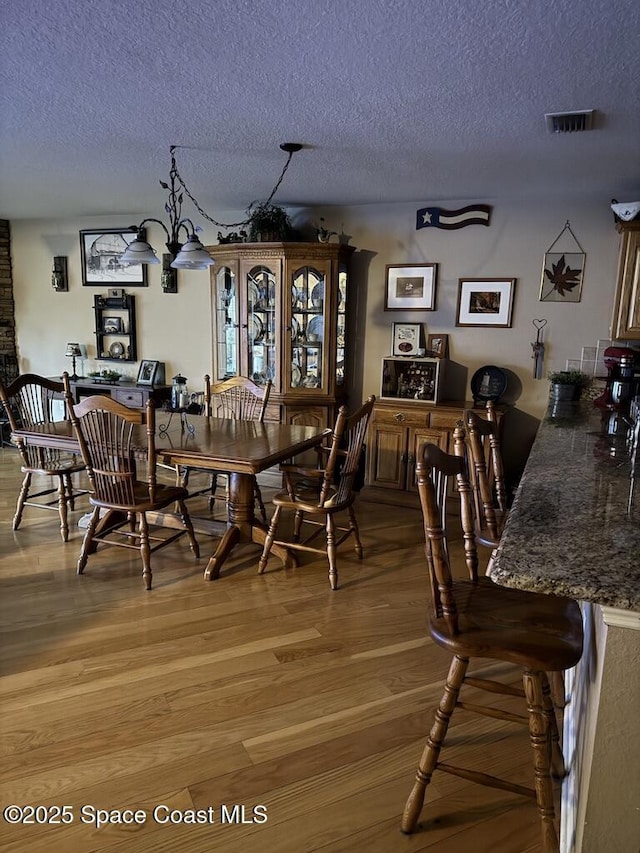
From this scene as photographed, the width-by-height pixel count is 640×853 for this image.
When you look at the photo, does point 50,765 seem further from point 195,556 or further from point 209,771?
point 195,556

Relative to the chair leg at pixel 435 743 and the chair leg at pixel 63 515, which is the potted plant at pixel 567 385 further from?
the chair leg at pixel 63 515

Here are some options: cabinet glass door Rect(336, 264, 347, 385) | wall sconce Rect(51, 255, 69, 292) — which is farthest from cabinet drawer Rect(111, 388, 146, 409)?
cabinet glass door Rect(336, 264, 347, 385)

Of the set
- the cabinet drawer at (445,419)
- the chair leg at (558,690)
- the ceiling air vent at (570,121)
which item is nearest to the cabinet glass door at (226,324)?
the cabinet drawer at (445,419)

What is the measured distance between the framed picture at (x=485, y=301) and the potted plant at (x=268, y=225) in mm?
1459

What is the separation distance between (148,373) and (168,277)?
943 millimetres

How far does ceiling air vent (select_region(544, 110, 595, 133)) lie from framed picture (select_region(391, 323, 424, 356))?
205 centimetres

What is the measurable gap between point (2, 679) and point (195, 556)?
4.20 feet

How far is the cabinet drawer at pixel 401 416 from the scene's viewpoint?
13.9 ft

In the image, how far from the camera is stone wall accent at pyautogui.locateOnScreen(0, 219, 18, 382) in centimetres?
598

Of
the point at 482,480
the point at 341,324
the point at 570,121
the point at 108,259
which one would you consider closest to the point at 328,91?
the point at 570,121

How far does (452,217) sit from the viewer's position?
4371 mm

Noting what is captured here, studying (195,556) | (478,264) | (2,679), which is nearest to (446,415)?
(478,264)

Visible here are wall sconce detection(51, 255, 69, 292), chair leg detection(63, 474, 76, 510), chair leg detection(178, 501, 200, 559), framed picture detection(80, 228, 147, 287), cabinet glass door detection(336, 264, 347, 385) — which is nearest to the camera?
chair leg detection(178, 501, 200, 559)

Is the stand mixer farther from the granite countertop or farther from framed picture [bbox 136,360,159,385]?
framed picture [bbox 136,360,159,385]
